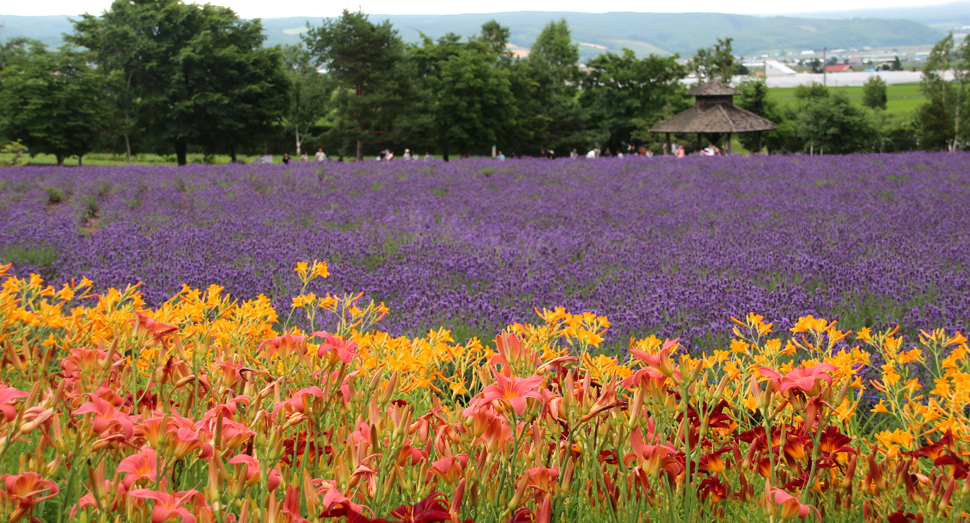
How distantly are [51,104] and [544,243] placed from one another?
29.6 meters

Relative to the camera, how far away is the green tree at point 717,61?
5069 cm

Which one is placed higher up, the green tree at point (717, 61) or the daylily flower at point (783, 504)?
the green tree at point (717, 61)

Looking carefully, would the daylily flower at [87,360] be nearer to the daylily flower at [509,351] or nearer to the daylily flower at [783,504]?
the daylily flower at [509,351]

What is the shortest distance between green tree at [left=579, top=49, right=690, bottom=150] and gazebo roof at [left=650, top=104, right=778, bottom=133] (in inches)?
560

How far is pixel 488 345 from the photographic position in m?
3.76

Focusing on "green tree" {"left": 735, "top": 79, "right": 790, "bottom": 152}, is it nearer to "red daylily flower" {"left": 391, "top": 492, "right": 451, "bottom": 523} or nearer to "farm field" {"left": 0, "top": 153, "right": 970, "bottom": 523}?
"farm field" {"left": 0, "top": 153, "right": 970, "bottom": 523}

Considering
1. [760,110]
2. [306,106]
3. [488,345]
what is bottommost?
[488,345]

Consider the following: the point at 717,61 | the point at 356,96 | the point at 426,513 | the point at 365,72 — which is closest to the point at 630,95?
the point at 717,61

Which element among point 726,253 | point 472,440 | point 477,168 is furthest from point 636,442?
point 477,168

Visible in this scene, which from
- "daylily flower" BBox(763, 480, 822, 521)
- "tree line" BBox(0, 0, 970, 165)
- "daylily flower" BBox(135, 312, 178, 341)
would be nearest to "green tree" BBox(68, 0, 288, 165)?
"tree line" BBox(0, 0, 970, 165)

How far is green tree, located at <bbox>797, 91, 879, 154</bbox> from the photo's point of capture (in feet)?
127

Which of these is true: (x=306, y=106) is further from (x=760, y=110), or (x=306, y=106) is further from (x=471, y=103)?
(x=760, y=110)

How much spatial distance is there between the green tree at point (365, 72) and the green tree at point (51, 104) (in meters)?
11.9

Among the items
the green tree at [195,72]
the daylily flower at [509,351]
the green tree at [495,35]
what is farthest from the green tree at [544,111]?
the daylily flower at [509,351]
